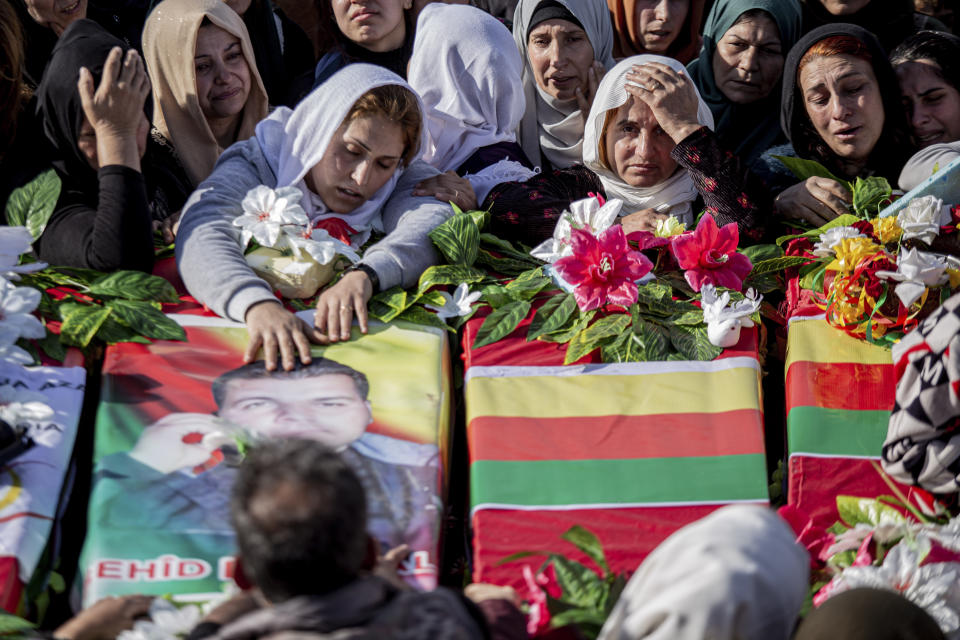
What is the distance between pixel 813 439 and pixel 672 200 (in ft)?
3.21

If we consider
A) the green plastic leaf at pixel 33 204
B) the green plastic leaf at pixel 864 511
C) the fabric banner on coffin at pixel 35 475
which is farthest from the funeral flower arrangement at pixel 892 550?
the green plastic leaf at pixel 33 204

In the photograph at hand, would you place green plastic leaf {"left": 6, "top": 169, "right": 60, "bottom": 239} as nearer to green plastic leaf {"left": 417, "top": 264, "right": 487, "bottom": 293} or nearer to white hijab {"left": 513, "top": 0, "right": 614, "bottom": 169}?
green plastic leaf {"left": 417, "top": 264, "right": 487, "bottom": 293}

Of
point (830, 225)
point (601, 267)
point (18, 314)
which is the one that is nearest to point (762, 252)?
point (830, 225)

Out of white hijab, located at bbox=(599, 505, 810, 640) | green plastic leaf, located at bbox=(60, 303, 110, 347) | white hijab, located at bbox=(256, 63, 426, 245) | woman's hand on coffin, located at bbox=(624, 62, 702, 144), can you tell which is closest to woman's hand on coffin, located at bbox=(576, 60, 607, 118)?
woman's hand on coffin, located at bbox=(624, 62, 702, 144)

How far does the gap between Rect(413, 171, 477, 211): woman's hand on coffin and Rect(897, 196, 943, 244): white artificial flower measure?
1.18 meters

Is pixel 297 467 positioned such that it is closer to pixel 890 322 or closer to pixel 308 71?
pixel 890 322

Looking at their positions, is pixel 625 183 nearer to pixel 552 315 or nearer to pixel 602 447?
pixel 552 315

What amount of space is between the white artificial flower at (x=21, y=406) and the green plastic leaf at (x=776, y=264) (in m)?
1.81

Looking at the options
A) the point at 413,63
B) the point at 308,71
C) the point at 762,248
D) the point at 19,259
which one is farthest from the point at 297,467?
the point at 308,71

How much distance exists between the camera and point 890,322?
3.01 metres

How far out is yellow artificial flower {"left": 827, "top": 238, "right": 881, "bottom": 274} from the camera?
9.94 ft

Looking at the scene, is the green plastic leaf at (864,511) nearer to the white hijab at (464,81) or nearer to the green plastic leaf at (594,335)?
the green plastic leaf at (594,335)

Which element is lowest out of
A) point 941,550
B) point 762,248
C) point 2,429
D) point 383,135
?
point 941,550

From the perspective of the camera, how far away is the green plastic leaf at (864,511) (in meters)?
2.57
